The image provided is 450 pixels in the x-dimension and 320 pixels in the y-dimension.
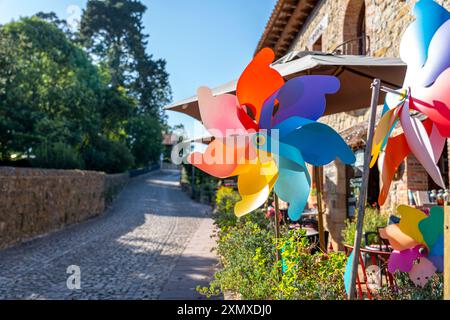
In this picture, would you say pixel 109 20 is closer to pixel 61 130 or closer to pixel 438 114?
pixel 61 130

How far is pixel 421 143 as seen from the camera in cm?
195

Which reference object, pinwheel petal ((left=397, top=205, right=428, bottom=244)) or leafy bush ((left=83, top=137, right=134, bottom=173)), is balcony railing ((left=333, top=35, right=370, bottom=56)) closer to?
pinwheel petal ((left=397, top=205, right=428, bottom=244))

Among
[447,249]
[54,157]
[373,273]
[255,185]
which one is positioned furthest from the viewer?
[54,157]

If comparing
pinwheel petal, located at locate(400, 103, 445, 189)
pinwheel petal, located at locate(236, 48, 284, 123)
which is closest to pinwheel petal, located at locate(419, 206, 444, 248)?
pinwheel petal, located at locate(400, 103, 445, 189)

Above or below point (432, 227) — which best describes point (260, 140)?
above

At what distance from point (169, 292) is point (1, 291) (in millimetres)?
2182

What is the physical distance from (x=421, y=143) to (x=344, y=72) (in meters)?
1.68

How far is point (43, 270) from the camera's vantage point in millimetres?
6145

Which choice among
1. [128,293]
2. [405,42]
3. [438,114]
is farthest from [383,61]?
[128,293]

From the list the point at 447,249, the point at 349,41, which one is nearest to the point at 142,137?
A: the point at 349,41

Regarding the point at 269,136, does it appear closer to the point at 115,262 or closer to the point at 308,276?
the point at 308,276

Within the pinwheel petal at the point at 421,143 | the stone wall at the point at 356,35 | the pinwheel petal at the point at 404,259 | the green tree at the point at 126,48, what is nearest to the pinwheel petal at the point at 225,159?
the pinwheel petal at the point at 421,143

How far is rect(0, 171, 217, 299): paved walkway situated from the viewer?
4945 millimetres

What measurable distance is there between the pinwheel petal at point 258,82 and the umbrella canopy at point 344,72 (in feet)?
2.44
